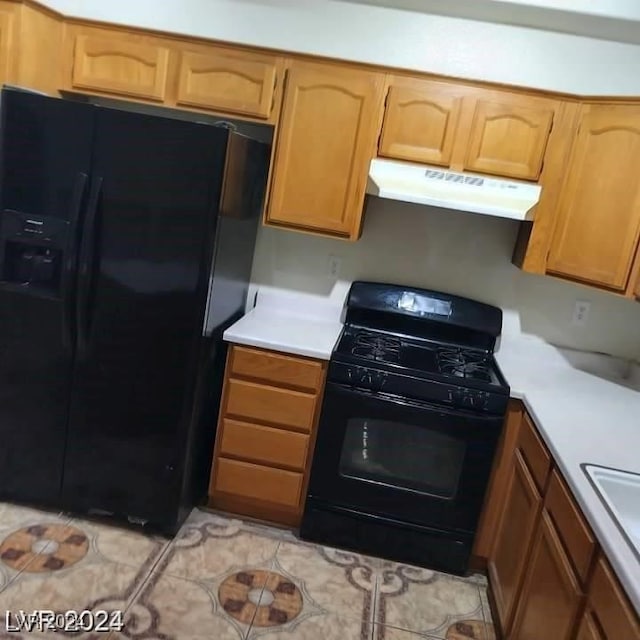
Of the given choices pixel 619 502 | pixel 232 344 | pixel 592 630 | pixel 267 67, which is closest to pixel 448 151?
pixel 267 67

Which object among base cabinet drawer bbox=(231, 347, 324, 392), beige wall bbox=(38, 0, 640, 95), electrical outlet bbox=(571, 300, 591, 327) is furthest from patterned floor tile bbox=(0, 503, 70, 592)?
electrical outlet bbox=(571, 300, 591, 327)

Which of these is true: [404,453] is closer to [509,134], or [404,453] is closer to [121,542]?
[121,542]

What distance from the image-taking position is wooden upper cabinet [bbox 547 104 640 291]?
2.44 metres

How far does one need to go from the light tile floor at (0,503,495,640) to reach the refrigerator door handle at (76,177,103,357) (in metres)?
0.78

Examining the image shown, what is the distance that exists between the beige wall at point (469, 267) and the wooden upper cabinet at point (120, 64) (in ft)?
2.78

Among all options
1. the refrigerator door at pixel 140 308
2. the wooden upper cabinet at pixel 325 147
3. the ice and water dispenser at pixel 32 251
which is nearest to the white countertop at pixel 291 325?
the refrigerator door at pixel 140 308

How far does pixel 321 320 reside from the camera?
10.5 feet

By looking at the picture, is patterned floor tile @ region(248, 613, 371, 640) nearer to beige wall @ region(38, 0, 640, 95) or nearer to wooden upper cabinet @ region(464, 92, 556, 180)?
wooden upper cabinet @ region(464, 92, 556, 180)

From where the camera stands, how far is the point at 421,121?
2688mm

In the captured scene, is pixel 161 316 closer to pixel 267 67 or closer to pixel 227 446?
pixel 227 446

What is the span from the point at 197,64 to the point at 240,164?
21.6 inches

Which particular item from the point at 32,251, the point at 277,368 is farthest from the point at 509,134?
the point at 32,251

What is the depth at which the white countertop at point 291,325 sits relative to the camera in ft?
8.85

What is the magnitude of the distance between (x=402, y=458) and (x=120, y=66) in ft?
6.80
